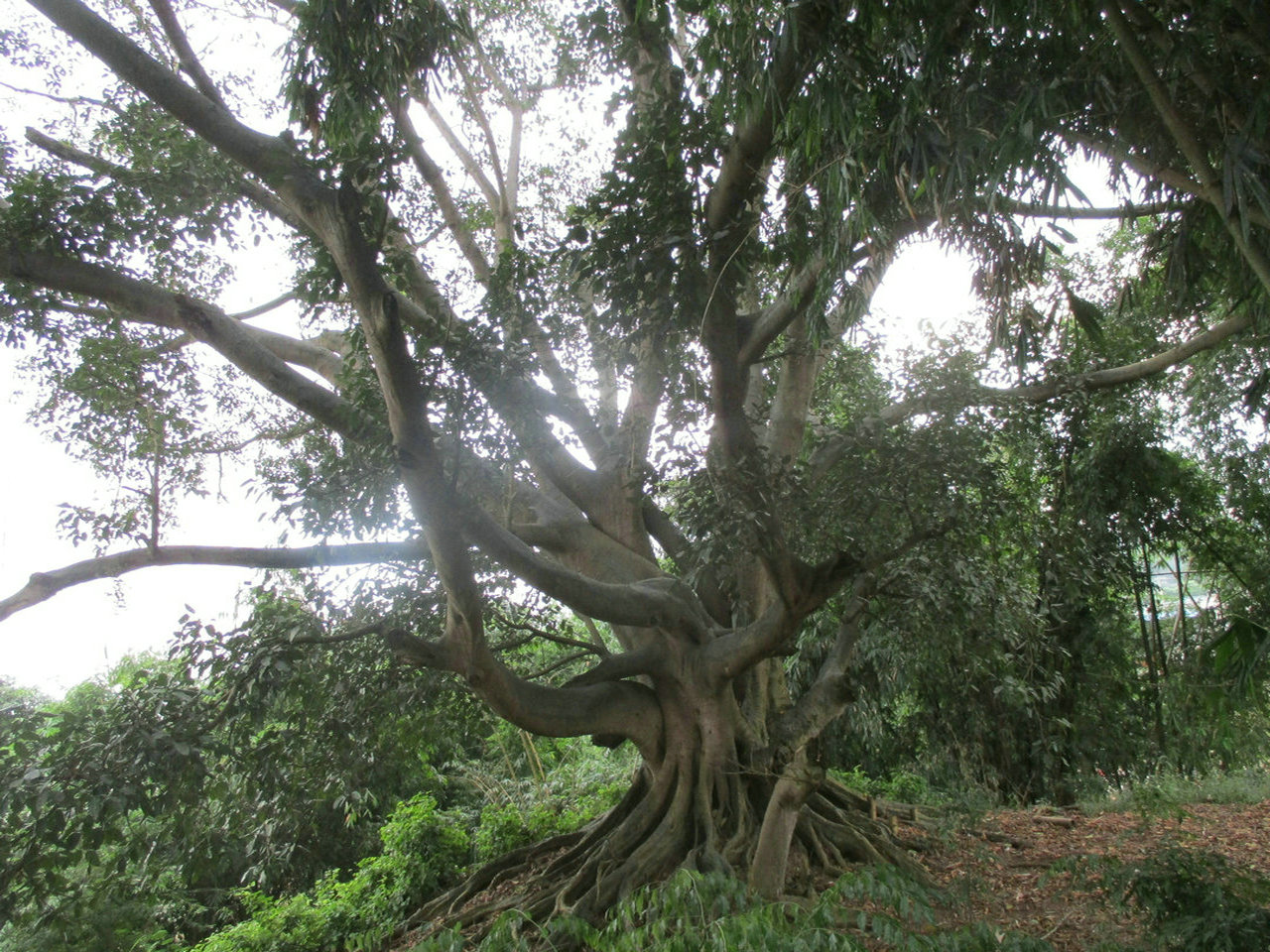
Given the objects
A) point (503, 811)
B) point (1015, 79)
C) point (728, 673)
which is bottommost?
point (503, 811)

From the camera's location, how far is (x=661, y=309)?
17.0ft

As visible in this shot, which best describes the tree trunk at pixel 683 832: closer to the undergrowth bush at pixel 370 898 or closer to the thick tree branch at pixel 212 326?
the undergrowth bush at pixel 370 898

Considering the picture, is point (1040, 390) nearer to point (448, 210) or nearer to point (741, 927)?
point (448, 210)

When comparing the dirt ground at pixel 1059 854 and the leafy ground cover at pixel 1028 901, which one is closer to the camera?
the leafy ground cover at pixel 1028 901

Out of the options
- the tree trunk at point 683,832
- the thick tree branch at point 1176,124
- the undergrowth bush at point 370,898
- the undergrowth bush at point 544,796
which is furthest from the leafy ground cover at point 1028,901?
the thick tree branch at point 1176,124

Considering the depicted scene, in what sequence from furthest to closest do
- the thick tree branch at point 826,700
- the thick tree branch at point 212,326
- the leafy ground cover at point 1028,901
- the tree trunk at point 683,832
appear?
the tree trunk at point 683,832 < the thick tree branch at point 826,700 < the thick tree branch at point 212,326 < the leafy ground cover at point 1028,901

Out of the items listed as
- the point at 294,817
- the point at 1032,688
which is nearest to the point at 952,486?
the point at 1032,688

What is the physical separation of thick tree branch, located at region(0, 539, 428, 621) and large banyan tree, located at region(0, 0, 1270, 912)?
0.08 feet

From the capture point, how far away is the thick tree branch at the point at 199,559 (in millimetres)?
5078

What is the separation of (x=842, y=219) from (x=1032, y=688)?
22.0 feet

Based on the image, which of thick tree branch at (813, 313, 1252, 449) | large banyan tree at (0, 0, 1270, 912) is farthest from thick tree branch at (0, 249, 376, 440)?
thick tree branch at (813, 313, 1252, 449)

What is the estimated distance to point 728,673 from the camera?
6.26 metres

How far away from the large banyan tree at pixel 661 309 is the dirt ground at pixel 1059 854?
0.87 m

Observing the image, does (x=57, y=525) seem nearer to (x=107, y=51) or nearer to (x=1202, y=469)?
(x=107, y=51)
